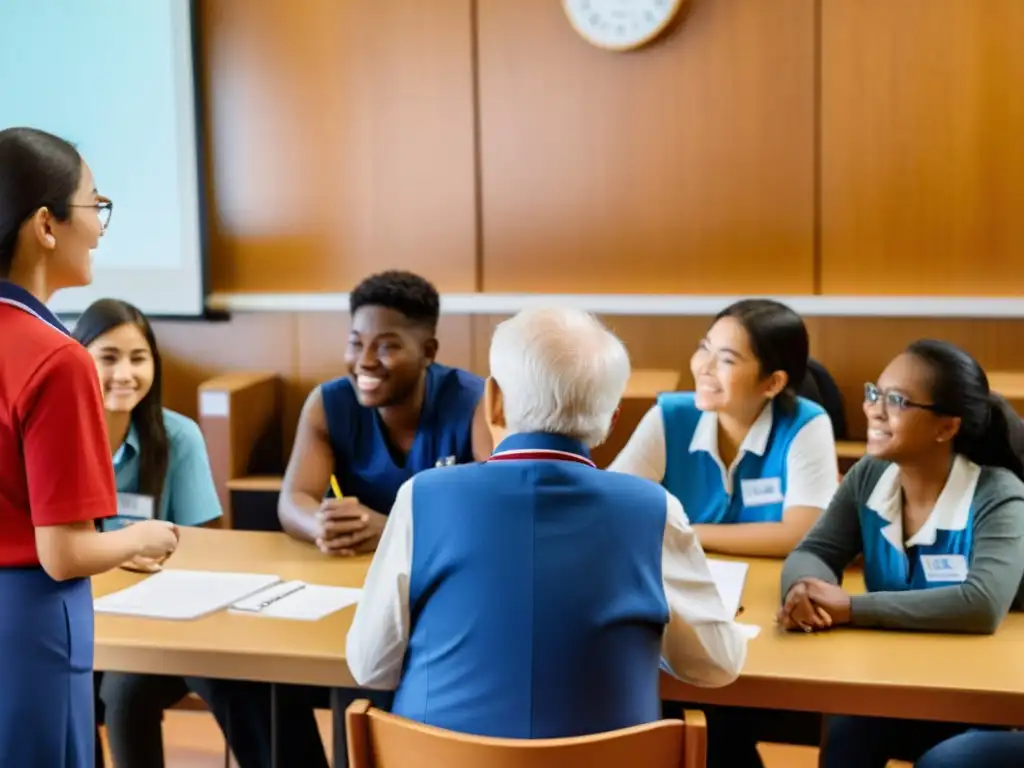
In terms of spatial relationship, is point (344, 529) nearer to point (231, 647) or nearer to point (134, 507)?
point (134, 507)

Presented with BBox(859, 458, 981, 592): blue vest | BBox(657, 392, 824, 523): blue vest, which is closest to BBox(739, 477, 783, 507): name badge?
BBox(657, 392, 824, 523): blue vest

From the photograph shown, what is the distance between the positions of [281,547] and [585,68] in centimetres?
232

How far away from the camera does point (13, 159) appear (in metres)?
1.58

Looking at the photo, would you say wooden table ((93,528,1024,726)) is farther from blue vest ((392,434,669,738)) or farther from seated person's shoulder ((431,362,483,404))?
seated person's shoulder ((431,362,483,404))

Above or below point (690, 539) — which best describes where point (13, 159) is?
above

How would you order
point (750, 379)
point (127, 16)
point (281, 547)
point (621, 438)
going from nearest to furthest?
1. point (281, 547)
2. point (750, 379)
3. point (621, 438)
4. point (127, 16)

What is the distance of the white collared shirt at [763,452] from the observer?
2.57 m

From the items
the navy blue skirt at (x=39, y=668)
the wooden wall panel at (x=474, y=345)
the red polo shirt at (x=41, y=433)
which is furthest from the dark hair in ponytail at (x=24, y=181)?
the wooden wall panel at (x=474, y=345)

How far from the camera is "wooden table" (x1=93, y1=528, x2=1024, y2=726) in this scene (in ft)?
5.48

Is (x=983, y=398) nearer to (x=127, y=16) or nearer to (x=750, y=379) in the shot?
(x=750, y=379)

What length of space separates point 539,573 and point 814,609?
65cm

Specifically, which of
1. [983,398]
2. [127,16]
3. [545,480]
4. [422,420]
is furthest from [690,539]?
[127,16]

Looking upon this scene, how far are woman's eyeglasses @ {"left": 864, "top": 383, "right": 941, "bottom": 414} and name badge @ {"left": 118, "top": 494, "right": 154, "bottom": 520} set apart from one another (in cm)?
148

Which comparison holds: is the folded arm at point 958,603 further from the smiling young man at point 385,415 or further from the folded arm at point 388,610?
the smiling young man at point 385,415
